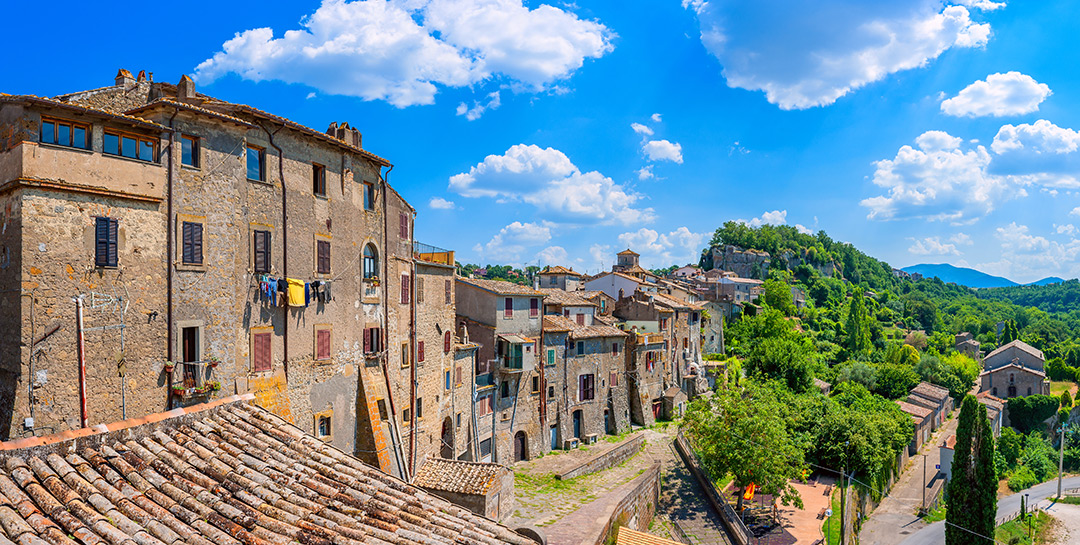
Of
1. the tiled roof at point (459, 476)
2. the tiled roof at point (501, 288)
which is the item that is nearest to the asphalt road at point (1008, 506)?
the tiled roof at point (501, 288)

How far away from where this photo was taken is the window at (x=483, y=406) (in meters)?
35.3

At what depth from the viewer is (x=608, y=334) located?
A: 155 feet

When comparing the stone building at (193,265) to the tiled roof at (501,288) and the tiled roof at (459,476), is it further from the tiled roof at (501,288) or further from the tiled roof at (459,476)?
the tiled roof at (501,288)

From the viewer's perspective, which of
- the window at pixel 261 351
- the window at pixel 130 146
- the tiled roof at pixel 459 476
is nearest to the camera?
the window at pixel 130 146

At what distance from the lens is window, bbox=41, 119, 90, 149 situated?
12.1 m

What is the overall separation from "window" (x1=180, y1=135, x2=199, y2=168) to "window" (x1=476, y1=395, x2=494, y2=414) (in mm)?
22959

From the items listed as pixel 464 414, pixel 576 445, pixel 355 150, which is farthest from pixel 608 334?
pixel 355 150

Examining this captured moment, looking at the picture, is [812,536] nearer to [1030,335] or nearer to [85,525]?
[85,525]

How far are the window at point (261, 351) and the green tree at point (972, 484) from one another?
39.2 m

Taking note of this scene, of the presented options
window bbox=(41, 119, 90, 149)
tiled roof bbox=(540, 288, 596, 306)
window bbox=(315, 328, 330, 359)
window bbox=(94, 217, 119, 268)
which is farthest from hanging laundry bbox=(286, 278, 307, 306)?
tiled roof bbox=(540, 288, 596, 306)

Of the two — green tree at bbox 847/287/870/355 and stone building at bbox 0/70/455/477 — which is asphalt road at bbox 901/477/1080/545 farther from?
stone building at bbox 0/70/455/477

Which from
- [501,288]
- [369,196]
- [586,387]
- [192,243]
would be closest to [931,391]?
[586,387]

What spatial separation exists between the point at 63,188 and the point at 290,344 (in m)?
7.66

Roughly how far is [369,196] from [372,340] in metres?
5.54
